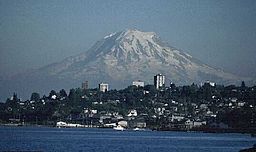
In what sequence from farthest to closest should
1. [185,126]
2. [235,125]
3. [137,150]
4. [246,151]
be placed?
1. [185,126]
2. [235,125]
3. [137,150]
4. [246,151]

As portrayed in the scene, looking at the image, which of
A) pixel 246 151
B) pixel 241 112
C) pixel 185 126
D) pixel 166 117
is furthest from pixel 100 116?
pixel 246 151

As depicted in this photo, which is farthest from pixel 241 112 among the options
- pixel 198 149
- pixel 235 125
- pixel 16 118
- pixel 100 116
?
pixel 198 149

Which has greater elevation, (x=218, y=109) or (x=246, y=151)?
(x=218, y=109)

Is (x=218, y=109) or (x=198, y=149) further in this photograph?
(x=218, y=109)

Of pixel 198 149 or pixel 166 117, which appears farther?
pixel 166 117

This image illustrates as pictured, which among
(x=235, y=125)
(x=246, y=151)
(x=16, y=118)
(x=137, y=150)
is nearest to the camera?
(x=246, y=151)

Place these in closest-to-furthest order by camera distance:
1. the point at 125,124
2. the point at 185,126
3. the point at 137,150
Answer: the point at 137,150 < the point at 185,126 < the point at 125,124

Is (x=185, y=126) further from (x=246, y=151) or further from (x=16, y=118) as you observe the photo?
(x=246, y=151)

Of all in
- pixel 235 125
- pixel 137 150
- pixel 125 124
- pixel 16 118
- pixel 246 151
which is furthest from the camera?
pixel 16 118

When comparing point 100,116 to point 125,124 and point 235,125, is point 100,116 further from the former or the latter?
point 235,125
